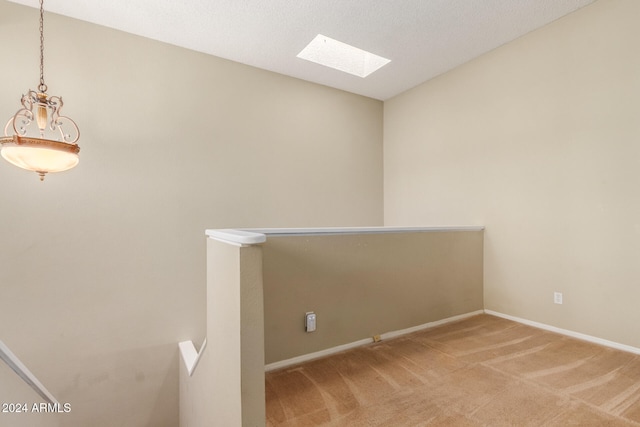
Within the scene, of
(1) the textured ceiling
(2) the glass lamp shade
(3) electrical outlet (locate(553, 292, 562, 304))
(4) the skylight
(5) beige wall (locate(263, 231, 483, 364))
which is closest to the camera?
(2) the glass lamp shade

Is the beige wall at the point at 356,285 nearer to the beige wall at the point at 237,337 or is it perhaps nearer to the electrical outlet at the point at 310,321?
the electrical outlet at the point at 310,321

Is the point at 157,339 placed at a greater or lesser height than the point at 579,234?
lesser

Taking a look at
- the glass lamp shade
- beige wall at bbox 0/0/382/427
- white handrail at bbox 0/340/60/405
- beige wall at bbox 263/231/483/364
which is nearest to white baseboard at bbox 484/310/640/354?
beige wall at bbox 263/231/483/364

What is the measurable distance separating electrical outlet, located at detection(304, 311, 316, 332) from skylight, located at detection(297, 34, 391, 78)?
9.30 ft

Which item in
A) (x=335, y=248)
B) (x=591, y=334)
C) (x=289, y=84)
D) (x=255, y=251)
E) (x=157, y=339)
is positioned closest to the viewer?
(x=255, y=251)

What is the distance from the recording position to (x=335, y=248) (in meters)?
2.21

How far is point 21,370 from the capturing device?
73.2 inches

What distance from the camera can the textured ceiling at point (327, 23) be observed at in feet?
8.38

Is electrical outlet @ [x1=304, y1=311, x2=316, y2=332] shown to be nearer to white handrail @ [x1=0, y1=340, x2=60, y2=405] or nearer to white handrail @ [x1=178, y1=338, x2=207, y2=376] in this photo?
white handrail @ [x1=178, y1=338, x2=207, y2=376]

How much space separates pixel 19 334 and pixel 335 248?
2.89 metres

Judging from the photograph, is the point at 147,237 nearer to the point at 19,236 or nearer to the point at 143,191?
the point at 143,191

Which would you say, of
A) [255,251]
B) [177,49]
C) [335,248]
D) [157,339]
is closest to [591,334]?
[335,248]

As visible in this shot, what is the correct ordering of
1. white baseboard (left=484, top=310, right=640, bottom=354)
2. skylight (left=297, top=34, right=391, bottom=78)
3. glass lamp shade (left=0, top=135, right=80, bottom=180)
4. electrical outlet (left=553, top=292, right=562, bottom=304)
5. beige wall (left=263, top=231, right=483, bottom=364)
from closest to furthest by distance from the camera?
glass lamp shade (left=0, top=135, right=80, bottom=180)
beige wall (left=263, top=231, right=483, bottom=364)
white baseboard (left=484, top=310, right=640, bottom=354)
electrical outlet (left=553, top=292, right=562, bottom=304)
skylight (left=297, top=34, right=391, bottom=78)

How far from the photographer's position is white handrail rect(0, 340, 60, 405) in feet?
5.28
